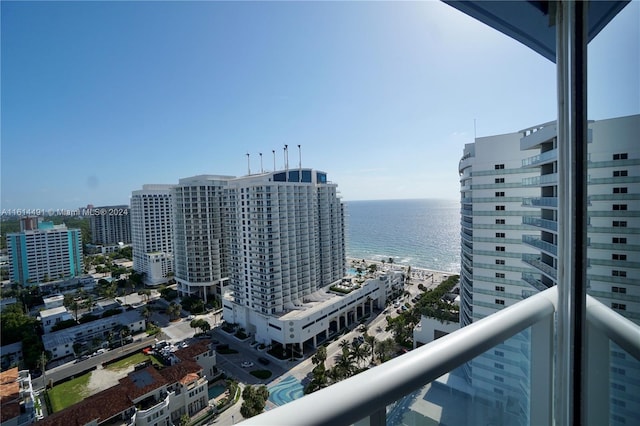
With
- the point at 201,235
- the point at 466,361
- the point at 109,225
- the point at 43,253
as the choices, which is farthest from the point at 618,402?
the point at 109,225

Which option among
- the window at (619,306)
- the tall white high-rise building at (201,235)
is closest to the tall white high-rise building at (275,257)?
the tall white high-rise building at (201,235)

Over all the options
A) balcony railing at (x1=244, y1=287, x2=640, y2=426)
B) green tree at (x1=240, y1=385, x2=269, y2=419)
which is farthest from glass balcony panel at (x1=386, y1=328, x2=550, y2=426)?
green tree at (x1=240, y1=385, x2=269, y2=419)

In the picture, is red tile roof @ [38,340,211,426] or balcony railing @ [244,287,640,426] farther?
red tile roof @ [38,340,211,426]

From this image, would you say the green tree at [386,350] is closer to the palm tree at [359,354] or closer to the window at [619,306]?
the palm tree at [359,354]

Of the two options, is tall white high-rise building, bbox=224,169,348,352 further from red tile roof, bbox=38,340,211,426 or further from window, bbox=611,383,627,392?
window, bbox=611,383,627,392

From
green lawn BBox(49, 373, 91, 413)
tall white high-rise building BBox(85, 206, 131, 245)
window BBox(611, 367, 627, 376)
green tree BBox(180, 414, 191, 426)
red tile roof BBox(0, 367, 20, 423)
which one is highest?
window BBox(611, 367, 627, 376)

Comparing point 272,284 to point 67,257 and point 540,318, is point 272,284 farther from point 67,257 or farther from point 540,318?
point 67,257
